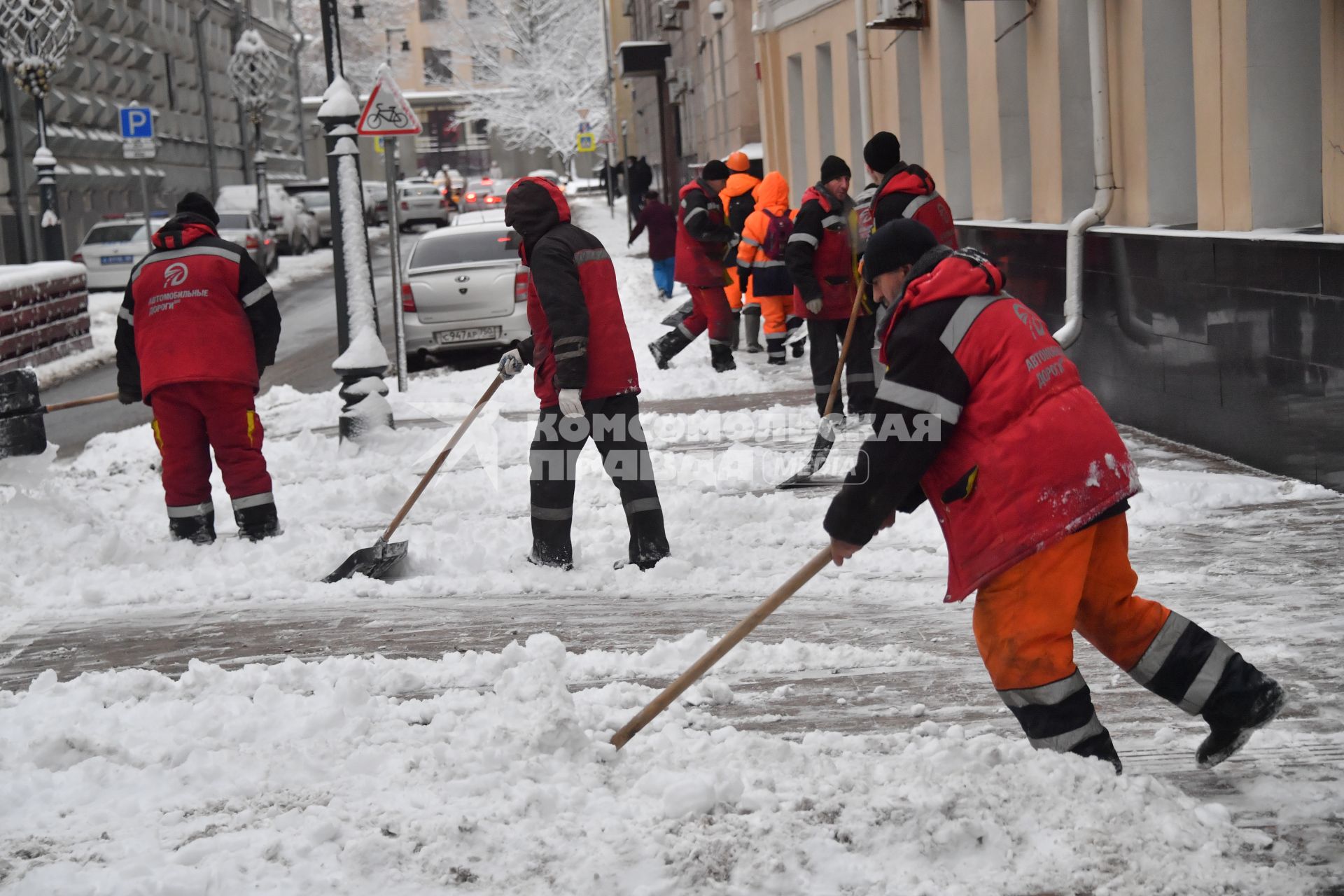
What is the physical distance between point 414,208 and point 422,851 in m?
45.4

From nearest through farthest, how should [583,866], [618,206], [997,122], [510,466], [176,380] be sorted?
[583,866], [176,380], [510,466], [997,122], [618,206]

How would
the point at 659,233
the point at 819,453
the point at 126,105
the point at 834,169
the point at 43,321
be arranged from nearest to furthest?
the point at 819,453
the point at 834,169
the point at 43,321
the point at 659,233
the point at 126,105

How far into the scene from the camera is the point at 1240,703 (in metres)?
3.91

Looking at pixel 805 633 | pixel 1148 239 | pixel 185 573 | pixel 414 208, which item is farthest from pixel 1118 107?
pixel 414 208

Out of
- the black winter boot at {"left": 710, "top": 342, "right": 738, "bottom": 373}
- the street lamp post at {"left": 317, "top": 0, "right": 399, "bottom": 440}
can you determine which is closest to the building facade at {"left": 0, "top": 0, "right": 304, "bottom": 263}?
the street lamp post at {"left": 317, "top": 0, "right": 399, "bottom": 440}

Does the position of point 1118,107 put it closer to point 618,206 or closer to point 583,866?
point 583,866

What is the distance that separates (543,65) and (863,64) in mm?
50892

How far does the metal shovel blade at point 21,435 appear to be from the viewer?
7887 mm

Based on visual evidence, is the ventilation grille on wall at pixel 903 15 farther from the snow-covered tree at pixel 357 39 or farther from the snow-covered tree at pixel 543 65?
the snow-covered tree at pixel 357 39

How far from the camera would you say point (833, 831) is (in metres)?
3.79

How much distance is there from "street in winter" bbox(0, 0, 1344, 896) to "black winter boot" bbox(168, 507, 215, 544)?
0.03 m

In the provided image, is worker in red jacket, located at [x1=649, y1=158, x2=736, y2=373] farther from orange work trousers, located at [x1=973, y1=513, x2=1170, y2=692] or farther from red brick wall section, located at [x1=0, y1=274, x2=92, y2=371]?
orange work trousers, located at [x1=973, y1=513, x2=1170, y2=692]

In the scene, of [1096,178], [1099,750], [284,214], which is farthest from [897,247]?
[284,214]

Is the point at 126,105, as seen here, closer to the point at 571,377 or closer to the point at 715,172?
the point at 715,172
